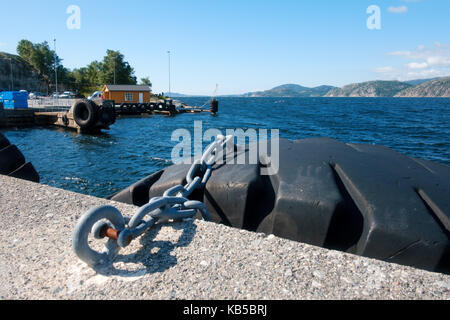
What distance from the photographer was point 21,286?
1.64 m

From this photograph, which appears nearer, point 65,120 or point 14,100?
point 65,120

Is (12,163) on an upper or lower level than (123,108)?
lower

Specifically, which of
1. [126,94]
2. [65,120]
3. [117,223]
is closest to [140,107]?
[126,94]

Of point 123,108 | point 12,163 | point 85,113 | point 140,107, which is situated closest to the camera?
point 12,163

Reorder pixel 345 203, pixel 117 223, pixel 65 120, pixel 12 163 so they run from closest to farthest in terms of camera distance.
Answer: pixel 117 223
pixel 345 203
pixel 12 163
pixel 65 120

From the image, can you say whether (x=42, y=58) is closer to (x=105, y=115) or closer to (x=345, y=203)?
(x=105, y=115)

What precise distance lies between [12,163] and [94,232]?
12.5 ft

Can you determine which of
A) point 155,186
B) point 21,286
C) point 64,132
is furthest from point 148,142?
point 21,286

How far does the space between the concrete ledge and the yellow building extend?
157 feet

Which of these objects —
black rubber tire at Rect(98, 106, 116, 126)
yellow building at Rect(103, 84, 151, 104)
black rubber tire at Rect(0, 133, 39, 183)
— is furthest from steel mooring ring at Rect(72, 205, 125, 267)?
yellow building at Rect(103, 84, 151, 104)

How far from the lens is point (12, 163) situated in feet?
15.2

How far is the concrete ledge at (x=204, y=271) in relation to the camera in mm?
1550

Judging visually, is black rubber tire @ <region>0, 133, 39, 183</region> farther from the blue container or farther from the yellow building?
the yellow building

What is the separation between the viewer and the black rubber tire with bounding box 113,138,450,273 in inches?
78.1
